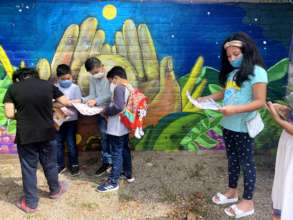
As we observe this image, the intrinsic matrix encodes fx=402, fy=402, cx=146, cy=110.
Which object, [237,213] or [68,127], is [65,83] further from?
[237,213]

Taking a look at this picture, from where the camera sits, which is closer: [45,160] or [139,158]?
[45,160]

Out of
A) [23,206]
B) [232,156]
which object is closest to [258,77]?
[232,156]

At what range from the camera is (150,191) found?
4.61 m

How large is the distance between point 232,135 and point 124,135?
121 cm

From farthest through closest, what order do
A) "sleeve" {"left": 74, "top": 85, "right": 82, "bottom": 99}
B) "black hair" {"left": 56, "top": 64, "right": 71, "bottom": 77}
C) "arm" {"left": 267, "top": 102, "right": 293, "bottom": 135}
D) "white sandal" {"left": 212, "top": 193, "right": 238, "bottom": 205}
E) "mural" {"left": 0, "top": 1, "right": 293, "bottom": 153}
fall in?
"mural" {"left": 0, "top": 1, "right": 293, "bottom": 153} < "sleeve" {"left": 74, "top": 85, "right": 82, "bottom": 99} < "black hair" {"left": 56, "top": 64, "right": 71, "bottom": 77} < "white sandal" {"left": 212, "top": 193, "right": 238, "bottom": 205} < "arm" {"left": 267, "top": 102, "right": 293, "bottom": 135}

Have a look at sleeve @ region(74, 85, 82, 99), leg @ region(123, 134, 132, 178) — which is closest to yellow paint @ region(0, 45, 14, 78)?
sleeve @ region(74, 85, 82, 99)

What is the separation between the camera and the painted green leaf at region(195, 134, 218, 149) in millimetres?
5566

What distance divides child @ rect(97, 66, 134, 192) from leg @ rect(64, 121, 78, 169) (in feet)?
1.89

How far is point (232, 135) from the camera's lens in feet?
12.9

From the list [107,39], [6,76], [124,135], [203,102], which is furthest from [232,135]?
[6,76]

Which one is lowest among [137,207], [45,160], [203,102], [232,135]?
[137,207]

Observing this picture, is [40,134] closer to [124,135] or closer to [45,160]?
[45,160]

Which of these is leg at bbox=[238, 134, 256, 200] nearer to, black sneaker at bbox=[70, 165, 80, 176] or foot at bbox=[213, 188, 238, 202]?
foot at bbox=[213, 188, 238, 202]

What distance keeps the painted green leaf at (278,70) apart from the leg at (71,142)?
2667 mm
